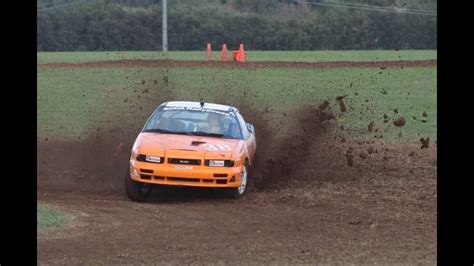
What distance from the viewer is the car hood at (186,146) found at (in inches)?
607

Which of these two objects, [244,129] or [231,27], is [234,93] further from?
[231,27]

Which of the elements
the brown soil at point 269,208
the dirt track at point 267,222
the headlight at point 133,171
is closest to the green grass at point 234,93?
the brown soil at point 269,208

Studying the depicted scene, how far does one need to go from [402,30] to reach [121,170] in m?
44.9

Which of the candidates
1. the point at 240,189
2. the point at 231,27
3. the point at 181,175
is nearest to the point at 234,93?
the point at 240,189

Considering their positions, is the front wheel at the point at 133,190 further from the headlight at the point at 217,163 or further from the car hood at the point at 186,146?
the headlight at the point at 217,163

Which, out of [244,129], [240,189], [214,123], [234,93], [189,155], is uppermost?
[234,93]

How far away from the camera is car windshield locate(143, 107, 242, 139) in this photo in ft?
54.3

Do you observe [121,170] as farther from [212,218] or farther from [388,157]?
[388,157]

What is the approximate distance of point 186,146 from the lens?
15672 mm

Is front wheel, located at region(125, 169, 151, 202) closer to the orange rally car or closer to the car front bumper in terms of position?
the orange rally car

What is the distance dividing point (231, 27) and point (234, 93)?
2765 cm

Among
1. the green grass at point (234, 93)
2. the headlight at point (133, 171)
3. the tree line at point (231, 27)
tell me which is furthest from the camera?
the tree line at point (231, 27)

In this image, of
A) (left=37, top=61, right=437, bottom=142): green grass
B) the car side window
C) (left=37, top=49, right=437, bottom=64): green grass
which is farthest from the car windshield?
(left=37, top=49, right=437, bottom=64): green grass
